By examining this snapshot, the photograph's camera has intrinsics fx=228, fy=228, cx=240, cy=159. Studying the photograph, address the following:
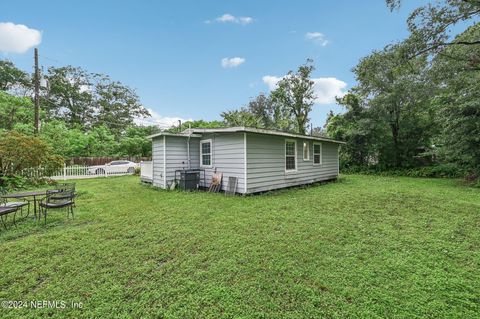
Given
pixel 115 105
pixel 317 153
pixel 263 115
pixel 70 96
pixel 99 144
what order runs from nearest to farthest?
pixel 317 153 < pixel 99 144 < pixel 70 96 < pixel 115 105 < pixel 263 115

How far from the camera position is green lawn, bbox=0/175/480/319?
222cm

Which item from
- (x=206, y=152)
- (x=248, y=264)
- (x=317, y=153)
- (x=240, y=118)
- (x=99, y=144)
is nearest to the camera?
(x=248, y=264)

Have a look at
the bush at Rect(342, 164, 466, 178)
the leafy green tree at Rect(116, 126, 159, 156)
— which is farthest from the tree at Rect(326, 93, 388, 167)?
the leafy green tree at Rect(116, 126, 159, 156)

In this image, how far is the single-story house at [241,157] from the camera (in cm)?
793

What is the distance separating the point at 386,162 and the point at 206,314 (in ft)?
57.3

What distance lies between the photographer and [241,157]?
786 centimetres

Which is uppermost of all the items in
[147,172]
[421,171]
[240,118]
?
[240,118]

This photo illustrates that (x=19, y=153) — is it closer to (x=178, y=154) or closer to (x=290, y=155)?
(x=178, y=154)

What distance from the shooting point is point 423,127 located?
573 inches

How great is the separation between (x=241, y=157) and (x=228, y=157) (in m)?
0.74

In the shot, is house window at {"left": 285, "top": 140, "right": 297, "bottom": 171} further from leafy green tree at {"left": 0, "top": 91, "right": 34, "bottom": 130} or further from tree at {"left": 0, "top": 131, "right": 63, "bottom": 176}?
leafy green tree at {"left": 0, "top": 91, "right": 34, "bottom": 130}

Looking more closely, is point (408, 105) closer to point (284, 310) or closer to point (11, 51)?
point (284, 310)

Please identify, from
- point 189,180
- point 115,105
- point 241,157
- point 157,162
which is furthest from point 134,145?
point 241,157

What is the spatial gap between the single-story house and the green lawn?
2748 mm
